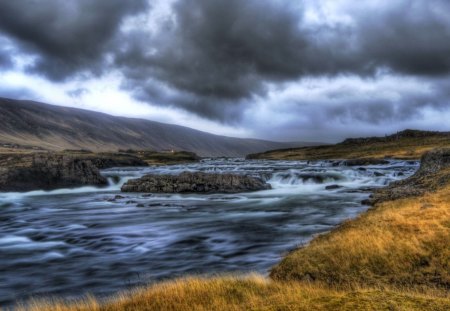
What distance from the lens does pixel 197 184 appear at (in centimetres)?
4238

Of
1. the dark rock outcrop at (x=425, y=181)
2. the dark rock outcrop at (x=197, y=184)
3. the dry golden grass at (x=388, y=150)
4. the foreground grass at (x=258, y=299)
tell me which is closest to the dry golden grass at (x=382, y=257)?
the foreground grass at (x=258, y=299)

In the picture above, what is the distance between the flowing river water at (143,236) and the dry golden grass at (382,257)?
7.67ft

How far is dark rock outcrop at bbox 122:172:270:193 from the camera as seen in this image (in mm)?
42000

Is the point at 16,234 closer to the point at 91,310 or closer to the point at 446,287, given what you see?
the point at 91,310

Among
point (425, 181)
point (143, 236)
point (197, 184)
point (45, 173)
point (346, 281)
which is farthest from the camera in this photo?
point (45, 173)

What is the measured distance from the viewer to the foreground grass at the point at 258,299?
20.0 ft

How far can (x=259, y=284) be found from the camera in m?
9.59

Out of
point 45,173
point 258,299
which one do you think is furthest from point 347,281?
point 45,173

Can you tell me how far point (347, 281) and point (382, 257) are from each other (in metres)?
1.58

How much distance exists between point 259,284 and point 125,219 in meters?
18.7

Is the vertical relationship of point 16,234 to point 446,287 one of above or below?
below

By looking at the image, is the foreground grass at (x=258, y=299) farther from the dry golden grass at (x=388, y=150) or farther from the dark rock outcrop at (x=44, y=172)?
the dry golden grass at (x=388, y=150)

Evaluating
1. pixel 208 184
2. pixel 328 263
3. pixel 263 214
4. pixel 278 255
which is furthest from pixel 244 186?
pixel 328 263

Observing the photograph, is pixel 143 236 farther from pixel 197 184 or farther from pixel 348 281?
pixel 197 184
